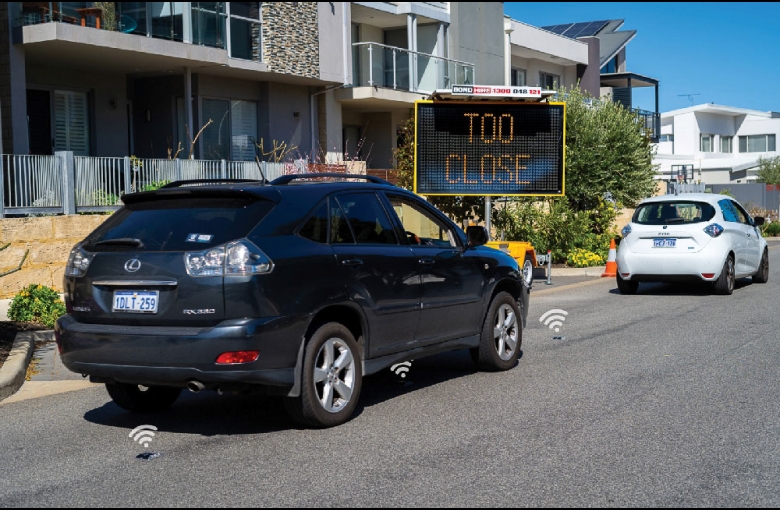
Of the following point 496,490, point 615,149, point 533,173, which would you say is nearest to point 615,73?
point 615,149

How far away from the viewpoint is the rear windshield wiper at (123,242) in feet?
22.4

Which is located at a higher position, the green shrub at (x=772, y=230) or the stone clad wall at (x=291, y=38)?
the stone clad wall at (x=291, y=38)

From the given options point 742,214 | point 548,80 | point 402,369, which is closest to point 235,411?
point 402,369

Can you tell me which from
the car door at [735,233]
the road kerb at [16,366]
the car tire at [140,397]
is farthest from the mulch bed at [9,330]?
the car door at [735,233]

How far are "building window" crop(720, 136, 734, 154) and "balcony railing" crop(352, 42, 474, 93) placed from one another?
53.5 metres

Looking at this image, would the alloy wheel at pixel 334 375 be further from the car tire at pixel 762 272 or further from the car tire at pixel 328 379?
the car tire at pixel 762 272

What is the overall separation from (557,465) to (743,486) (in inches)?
41.3

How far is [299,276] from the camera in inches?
265

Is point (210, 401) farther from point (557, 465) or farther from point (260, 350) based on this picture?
point (557, 465)

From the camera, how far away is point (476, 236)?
909 centimetres

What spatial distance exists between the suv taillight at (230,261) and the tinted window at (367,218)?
121 cm

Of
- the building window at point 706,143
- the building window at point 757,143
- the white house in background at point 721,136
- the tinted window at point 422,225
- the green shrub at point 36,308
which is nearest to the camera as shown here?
the tinted window at point 422,225

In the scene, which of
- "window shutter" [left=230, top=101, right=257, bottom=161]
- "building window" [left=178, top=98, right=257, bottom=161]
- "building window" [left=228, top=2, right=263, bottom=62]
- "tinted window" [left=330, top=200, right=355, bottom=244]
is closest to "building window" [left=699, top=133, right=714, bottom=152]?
"window shutter" [left=230, top=101, right=257, bottom=161]

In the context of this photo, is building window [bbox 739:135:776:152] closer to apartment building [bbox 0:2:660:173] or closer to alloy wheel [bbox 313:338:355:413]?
apartment building [bbox 0:2:660:173]
